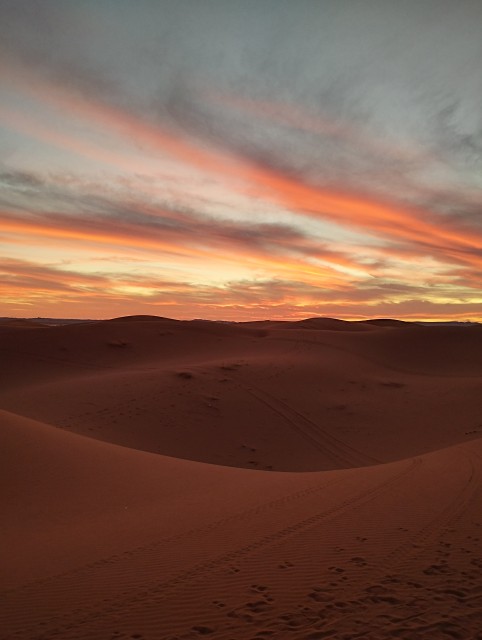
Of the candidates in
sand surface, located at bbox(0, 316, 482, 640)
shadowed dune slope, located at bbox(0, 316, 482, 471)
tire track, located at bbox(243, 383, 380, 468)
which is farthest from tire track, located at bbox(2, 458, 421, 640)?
tire track, located at bbox(243, 383, 380, 468)

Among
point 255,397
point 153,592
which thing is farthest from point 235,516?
point 255,397

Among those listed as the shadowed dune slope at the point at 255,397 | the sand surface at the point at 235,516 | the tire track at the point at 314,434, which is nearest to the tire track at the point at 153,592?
the sand surface at the point at 235,516

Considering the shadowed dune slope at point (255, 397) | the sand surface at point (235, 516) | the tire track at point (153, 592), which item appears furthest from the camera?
the shadowed dune slope at point (255, 397)

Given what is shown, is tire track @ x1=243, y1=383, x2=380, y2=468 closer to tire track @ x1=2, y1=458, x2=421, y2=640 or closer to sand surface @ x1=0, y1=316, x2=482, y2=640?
sand surface @ x1=0, y1=316, x2=482, y2=640

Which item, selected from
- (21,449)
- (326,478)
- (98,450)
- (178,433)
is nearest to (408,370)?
(178,433)

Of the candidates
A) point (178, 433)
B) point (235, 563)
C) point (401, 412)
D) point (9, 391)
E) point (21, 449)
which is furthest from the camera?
Result: point (9, 391)

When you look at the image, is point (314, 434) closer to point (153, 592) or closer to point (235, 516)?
point (235, 516)

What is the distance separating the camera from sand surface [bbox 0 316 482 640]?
4344mm

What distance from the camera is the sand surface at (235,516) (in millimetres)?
4344

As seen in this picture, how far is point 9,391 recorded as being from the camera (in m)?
22.9

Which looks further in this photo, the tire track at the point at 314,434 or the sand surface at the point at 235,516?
the tire track at the point at 314,434

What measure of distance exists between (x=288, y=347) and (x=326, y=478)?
79.6ft

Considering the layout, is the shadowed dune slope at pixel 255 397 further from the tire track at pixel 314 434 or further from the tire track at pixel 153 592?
the tire track at pixel 153 592

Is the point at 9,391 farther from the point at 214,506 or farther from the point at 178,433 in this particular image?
the point at 214,506
